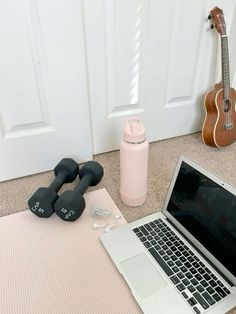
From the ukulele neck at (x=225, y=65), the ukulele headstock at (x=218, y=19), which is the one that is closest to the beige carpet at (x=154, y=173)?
the ukulele neck at (x=225, y=65)

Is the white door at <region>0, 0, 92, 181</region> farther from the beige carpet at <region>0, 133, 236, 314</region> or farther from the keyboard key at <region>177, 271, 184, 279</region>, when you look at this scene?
the keyboard key at <region>177, 271, 184, 279</region>

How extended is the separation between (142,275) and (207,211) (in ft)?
0.75

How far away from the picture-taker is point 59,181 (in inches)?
34.4

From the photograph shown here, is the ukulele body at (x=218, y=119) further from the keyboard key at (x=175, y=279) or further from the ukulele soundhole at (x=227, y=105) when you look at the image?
the keyboard key at (x=175, y=279)

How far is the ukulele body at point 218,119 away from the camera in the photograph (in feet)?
3.60

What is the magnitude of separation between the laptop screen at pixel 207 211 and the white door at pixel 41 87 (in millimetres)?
495

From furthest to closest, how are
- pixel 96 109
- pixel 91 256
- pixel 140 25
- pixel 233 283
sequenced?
pixel 96 109
pixel 140 25
pixel 91 256
pixel 233 283

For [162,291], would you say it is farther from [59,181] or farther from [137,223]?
[59,181]

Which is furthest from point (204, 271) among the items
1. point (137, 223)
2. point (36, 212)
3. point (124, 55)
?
point (124, 55)

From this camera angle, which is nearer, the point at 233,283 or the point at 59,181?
the point at 233,283

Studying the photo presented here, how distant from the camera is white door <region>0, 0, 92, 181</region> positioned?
0.77 m

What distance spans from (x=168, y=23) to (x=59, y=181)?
2.45 ft

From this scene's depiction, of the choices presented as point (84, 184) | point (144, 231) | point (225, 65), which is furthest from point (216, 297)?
point (225, 65)

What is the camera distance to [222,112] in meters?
1.11
